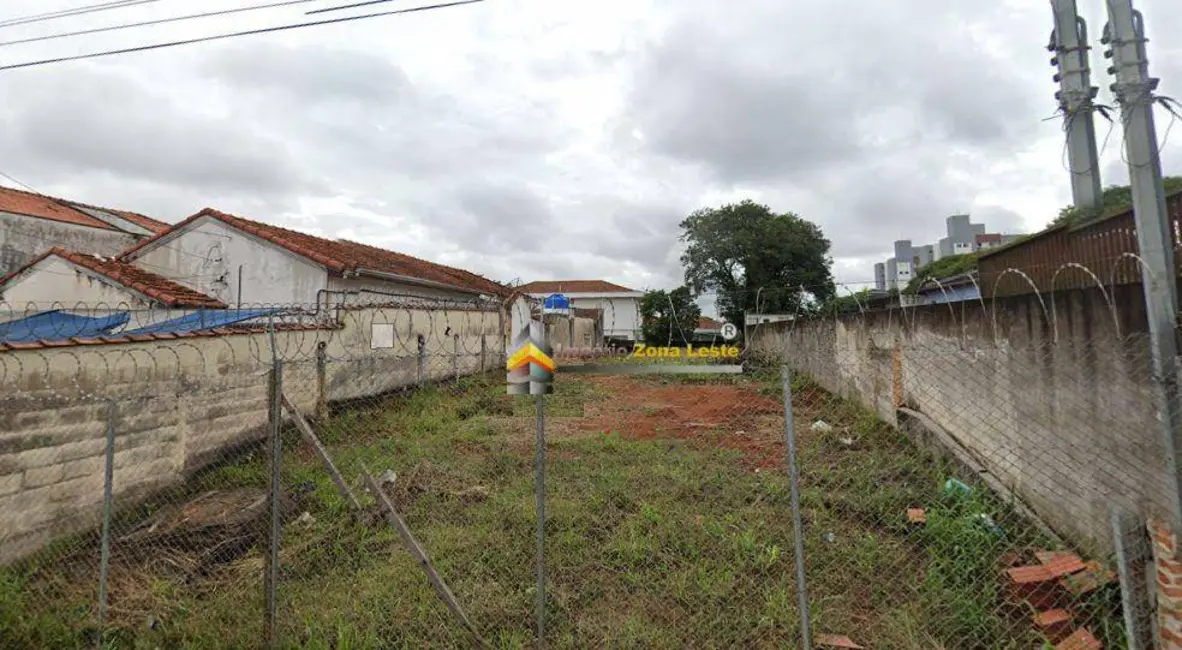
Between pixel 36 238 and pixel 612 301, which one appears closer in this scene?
pixel 36 238

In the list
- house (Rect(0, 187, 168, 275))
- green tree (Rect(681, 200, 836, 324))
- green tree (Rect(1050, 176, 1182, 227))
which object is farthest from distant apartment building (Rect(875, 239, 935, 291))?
house (Rect(0, 187, 168, 275))

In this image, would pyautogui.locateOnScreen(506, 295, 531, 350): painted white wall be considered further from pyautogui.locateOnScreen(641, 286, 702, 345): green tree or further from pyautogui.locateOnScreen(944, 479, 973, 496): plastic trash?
pyautogui.locateOnScreen(944, 479, 973, 496): plastic trash

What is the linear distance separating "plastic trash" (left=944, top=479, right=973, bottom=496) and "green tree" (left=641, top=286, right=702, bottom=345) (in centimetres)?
2481

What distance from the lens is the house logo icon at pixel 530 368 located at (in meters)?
2.75

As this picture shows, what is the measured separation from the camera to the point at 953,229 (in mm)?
46281

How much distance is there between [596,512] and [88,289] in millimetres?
12025

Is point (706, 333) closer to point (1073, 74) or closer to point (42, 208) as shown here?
point (42, 208)

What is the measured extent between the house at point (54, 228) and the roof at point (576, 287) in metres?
27.3

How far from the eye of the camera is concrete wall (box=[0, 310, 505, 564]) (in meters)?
4.19

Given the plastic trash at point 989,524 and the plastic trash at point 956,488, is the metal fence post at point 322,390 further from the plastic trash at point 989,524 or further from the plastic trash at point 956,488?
the plastic trash at point 989,524

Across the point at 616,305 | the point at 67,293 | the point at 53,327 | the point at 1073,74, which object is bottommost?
the point at 53,327

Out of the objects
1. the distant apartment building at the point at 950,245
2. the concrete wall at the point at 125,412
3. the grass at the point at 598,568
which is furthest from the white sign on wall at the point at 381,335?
the distant apartment building at the point at 950,245

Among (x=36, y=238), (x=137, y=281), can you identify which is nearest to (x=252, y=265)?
(x=137, y=281)

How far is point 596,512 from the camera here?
4.68 m
